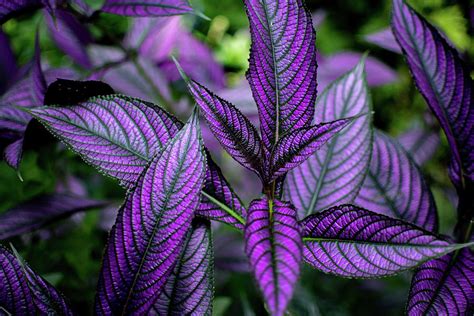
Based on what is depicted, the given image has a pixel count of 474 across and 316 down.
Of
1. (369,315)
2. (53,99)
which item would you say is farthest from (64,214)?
(369,315)

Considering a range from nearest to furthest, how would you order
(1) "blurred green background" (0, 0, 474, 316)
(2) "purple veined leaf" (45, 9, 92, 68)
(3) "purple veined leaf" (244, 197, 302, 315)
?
(3) "purple veined leaf" (244, 197, 302, 315)
(1) "blurred green background" (0, 0, 474, 316)
(2) "purple veined leaf" (45, 9, 92, 68)

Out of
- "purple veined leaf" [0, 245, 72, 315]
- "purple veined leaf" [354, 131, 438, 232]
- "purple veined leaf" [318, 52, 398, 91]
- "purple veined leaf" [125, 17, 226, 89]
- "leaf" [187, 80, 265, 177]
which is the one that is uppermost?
"purple veined leaf" [318, 52, 398, 91]

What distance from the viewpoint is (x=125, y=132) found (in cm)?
61

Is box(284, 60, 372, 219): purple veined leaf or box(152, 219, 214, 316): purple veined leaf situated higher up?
box(284, 60, 372, 219): purple veined leaf

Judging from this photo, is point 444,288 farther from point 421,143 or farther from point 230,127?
point 421,143

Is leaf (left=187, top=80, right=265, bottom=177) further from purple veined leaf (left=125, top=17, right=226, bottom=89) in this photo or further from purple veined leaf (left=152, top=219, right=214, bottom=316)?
purple veined leaf (left=125, top=17, right=226, bottom=89)

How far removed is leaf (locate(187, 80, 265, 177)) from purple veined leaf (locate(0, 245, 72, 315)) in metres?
0.27

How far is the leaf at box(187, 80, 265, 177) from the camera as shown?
523 mm

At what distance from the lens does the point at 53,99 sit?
62cm

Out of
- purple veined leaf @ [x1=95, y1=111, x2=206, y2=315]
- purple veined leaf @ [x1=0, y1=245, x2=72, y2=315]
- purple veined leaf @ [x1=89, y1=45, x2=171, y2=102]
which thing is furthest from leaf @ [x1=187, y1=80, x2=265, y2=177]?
purple veined leaf @ [x1=89, y1=45, x2=171, y2=102]

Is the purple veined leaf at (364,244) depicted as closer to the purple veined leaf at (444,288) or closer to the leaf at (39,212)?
the purple veined leaf at (444,288)

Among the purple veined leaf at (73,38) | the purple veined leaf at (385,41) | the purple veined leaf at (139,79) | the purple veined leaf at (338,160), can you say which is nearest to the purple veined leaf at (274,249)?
the purple veined leaf at (338,160)

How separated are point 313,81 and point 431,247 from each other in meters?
0.24

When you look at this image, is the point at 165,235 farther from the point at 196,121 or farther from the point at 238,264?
the point at 238,264
